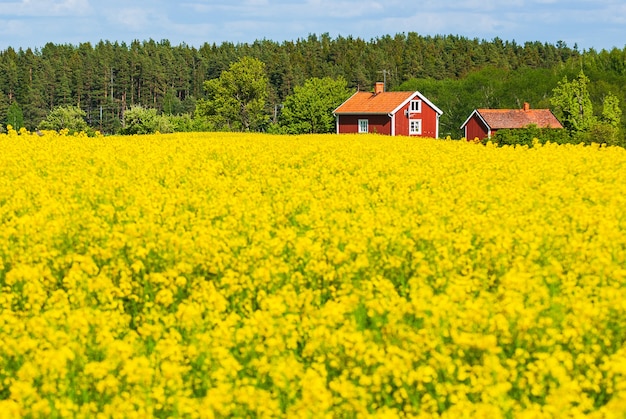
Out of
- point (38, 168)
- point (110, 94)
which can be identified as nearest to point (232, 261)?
point (38, 168)

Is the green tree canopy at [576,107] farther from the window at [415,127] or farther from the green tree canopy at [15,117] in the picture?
the green tree canopy at [15,117]

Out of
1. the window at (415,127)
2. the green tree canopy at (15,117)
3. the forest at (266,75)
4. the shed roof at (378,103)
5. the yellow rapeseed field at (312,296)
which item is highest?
the forest at (266,75)

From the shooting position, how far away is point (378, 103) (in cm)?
8206

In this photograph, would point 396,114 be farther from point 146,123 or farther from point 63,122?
point 63,122

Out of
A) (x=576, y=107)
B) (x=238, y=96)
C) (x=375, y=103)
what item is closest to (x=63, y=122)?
(x=238, y=96)

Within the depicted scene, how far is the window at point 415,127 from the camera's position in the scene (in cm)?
8000

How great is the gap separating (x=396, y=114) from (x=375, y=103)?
392cm

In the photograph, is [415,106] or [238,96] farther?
[238,96]

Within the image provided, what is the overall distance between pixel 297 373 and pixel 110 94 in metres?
191

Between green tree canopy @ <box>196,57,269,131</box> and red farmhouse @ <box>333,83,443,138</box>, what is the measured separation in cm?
2931

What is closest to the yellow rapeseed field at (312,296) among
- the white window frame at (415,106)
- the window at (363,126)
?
the white window frame at (415,106)

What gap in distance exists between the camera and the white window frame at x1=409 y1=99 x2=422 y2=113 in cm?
7991

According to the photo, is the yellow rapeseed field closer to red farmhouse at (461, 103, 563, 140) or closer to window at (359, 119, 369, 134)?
red farmhouse at (461, 103, 563, 140)

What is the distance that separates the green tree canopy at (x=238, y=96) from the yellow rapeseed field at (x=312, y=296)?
306ft
